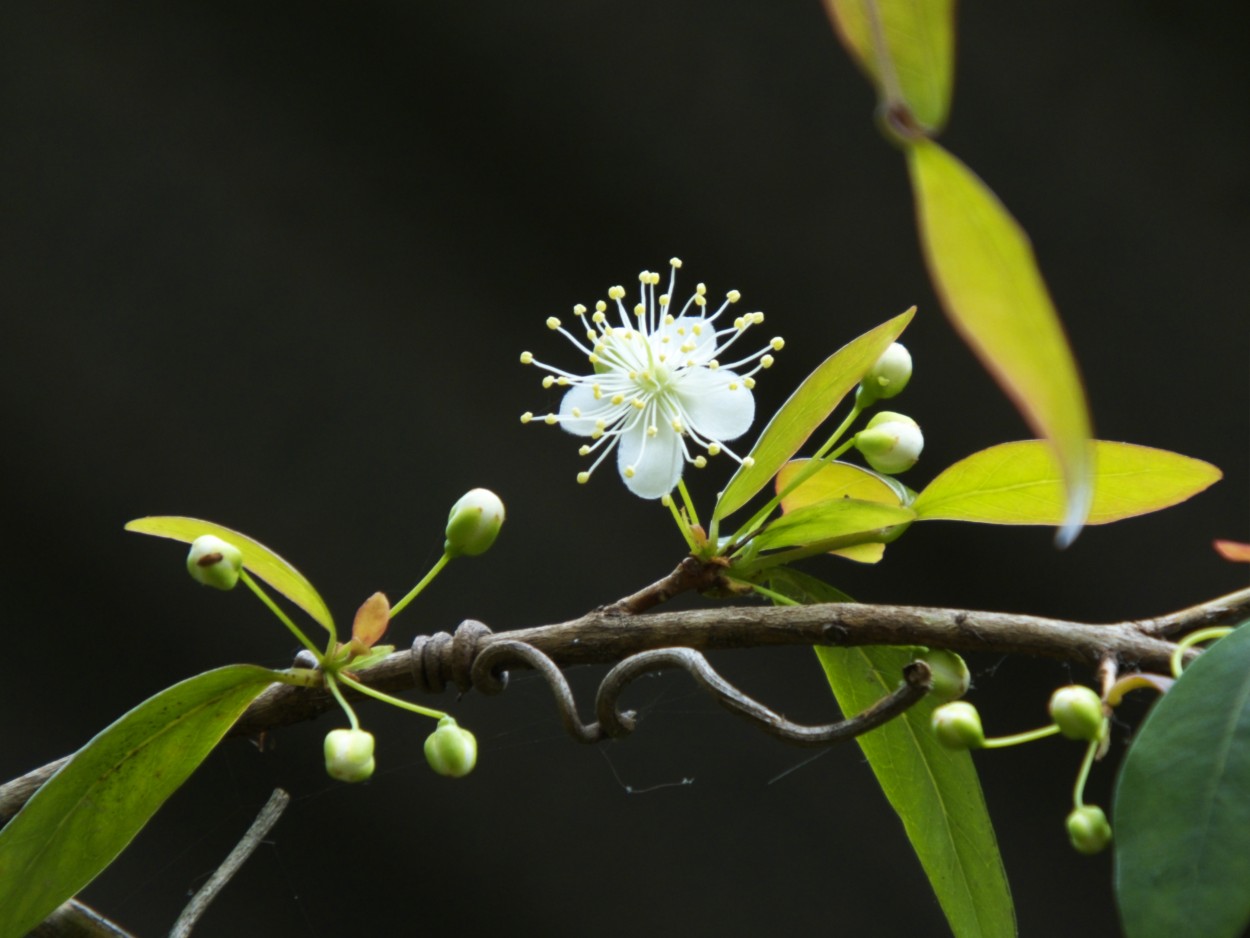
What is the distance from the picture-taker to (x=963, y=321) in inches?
8.8

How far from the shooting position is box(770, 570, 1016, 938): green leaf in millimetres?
472

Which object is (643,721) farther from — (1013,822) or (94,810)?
(94,810)

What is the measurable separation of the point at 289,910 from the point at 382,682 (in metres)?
0.97

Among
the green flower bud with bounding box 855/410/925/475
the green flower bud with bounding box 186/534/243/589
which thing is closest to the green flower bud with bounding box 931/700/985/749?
the green flower bud with bounding box 855/410/925/475

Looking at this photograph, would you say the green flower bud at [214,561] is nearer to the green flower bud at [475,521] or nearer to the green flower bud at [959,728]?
the green flower bud at [475,521]

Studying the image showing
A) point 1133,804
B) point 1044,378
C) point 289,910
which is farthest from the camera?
point 289,910

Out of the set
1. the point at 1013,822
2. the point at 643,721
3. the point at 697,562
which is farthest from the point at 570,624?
the point at 1013,822

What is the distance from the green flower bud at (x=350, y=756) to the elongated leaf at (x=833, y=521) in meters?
0.16

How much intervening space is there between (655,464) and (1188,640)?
0.70 ft

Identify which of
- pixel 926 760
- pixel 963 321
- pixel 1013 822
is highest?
pixel 963 321

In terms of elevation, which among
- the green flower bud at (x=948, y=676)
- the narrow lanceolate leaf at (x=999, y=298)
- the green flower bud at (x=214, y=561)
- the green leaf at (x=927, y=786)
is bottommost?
the green leaf at (x=927, y=786)

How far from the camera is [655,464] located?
0.51 metres

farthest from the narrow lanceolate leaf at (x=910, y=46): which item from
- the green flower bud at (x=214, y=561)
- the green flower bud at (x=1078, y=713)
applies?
the green flower bud at (x=214, y=561)

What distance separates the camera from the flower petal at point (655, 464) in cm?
50
